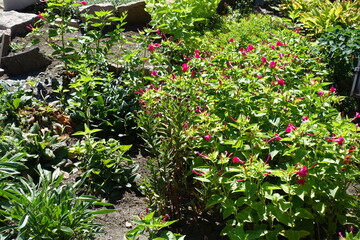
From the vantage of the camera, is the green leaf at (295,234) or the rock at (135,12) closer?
the green leaf at (295,234)

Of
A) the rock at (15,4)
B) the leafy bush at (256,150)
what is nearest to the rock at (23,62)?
the leafy bush at (256,150)

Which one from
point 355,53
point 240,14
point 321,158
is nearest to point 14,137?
point 321,158

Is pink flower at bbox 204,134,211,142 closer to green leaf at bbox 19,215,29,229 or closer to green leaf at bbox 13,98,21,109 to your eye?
green leaf at bbox 19,215,29,229

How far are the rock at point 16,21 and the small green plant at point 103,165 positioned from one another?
343 cm

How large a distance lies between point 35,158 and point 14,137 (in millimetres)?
277

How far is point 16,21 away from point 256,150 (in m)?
5.06

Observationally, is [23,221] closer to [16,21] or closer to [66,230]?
[66,230]

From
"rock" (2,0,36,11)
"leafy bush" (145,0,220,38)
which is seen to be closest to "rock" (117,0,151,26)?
"leafy bush" (145,0,220,38)

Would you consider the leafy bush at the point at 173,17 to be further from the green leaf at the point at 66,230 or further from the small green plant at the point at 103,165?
the green leaf at the point at 66,230

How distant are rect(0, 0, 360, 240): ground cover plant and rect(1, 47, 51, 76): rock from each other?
505 millimetres

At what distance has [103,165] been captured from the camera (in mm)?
3959

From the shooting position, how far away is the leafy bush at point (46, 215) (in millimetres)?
2844

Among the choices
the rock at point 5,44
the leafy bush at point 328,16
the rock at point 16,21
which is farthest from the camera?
the leafy bush at point 328,16

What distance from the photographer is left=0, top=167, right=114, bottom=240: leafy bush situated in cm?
284
